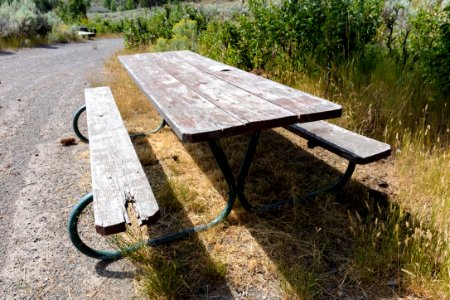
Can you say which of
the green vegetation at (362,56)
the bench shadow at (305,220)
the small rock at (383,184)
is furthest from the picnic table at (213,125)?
the green vegetation at (362,56)

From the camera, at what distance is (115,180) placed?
1771 millimetres

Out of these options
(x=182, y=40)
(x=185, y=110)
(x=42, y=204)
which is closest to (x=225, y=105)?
(x=185, y=110)

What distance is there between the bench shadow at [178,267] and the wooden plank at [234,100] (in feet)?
2.58

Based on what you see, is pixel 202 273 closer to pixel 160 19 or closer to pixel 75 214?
pixel 75 214

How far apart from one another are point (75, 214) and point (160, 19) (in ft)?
28.8

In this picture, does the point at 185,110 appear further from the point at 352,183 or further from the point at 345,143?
the point at 352,183

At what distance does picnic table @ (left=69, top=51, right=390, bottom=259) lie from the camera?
5.24ft

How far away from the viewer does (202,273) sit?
1827mm

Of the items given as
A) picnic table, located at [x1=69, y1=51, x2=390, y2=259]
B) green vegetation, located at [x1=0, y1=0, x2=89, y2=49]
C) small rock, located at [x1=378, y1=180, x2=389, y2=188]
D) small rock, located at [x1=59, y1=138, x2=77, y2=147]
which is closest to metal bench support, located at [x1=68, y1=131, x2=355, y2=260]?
picnic table, located at [x1=69, y1=51, x2=390, y2=259]

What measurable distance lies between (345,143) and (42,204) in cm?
213

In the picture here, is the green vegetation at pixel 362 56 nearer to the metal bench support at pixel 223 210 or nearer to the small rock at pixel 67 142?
the metal bench support at pixel 223 210

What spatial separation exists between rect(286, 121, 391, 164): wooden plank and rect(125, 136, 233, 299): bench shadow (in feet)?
3.15

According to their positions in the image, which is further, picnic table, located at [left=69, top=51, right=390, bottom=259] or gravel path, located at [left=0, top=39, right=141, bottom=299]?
Answer: gravel path, located at [left=0, top=39, right=141, bottom=299]

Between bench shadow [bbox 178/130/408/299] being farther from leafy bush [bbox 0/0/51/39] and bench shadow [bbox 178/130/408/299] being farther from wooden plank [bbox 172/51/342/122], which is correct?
leafy bush [bbox 0/0/51/39]
